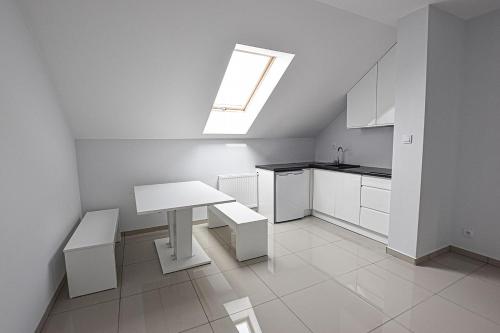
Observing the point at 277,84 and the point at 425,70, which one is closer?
the point at 425,70

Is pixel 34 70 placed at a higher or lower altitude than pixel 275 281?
higher

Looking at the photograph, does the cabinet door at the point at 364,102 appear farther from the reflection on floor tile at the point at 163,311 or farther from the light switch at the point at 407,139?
the reflection on floor tile at the point at 163,311

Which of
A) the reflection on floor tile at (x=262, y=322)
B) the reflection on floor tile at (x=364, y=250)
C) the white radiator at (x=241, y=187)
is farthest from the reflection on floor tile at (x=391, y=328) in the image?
the white radiator at (x=241, y=187)

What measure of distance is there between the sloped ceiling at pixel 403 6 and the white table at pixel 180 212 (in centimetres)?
223

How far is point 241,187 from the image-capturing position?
411 cm

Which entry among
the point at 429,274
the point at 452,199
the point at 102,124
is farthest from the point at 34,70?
the point at 452,199

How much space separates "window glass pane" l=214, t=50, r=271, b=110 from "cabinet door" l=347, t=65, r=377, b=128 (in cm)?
141

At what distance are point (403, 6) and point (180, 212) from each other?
3020 mm

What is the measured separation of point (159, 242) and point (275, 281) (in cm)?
165

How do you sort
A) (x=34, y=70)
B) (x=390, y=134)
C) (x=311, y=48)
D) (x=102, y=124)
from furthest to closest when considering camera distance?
1. (x=390, y=134)
2. (x=102, y=124)
3. (x=311, y=48)
4. (x=34, y=70)

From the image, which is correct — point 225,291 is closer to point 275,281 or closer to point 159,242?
point 275,281

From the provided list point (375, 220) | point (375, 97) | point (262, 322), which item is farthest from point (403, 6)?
point (262, 322)

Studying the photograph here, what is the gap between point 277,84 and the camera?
3.20 meters

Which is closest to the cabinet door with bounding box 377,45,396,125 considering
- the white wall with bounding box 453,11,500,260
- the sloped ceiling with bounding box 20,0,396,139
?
the sloped ceiling with bounding box 20,0,396,139
